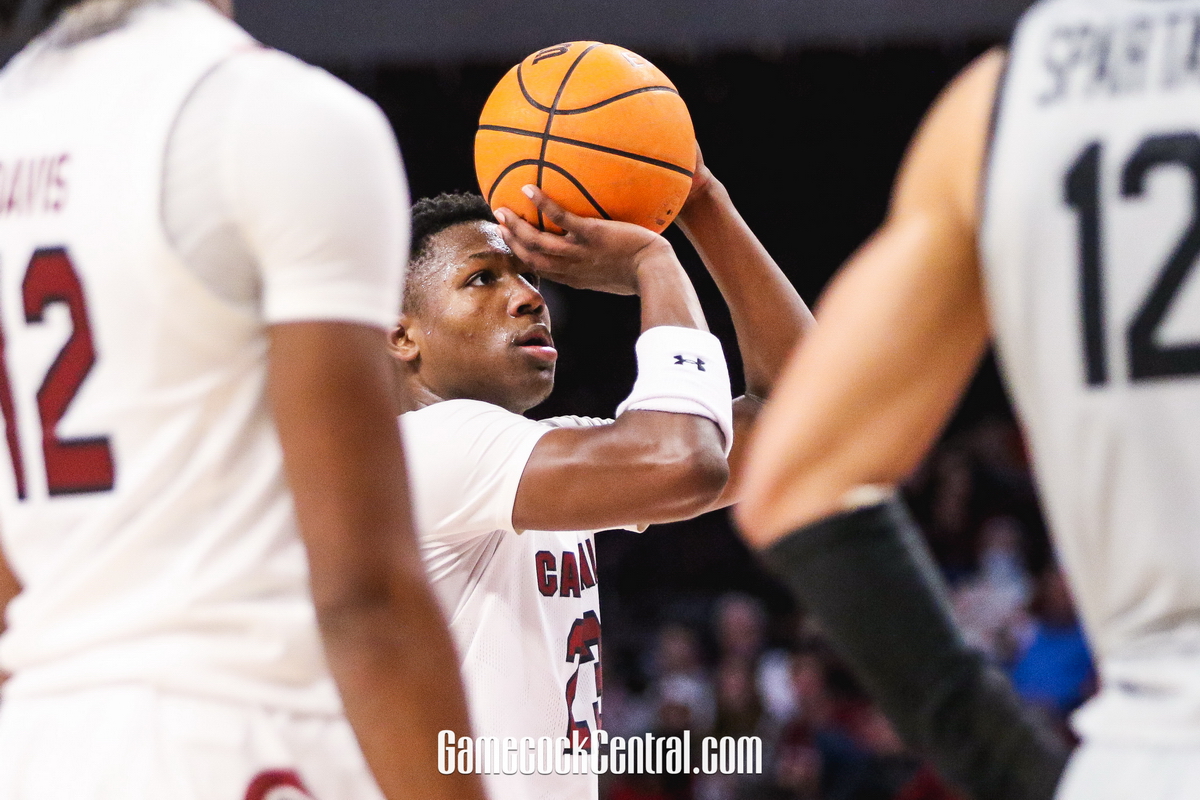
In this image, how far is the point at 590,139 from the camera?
3150 mm

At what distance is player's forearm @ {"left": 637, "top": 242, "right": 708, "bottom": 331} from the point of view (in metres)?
2.99

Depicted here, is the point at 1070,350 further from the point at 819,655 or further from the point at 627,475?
the point at 819,655

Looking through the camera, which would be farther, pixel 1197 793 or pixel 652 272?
pixel 652 272

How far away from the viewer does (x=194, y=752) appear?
5.08ft

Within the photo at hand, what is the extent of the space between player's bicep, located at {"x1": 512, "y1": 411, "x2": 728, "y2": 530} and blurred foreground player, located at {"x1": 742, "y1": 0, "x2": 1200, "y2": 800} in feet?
3.91

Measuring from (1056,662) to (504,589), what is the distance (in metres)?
5.77

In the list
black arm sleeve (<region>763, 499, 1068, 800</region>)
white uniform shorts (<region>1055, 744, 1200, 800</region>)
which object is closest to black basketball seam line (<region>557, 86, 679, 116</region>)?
black arm sleeve (<region>763, 499, 1068, 800</region>)

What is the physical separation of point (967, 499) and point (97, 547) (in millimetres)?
8447

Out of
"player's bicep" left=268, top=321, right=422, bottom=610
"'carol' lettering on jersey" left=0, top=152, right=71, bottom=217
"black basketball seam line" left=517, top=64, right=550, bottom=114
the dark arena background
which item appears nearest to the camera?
"player's bicep" left=268, top=321, right=422, bottom=610

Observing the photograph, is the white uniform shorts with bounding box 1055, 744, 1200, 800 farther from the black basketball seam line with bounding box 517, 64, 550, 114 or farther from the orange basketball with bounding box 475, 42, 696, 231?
the black basketball seam line with bounding box 517, 64, 550, 114

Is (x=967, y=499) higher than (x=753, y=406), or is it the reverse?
(x=753, y=406)

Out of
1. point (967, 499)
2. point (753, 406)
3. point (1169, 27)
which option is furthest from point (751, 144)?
point (1169, 27)

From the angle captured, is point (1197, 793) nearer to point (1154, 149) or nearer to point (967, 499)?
point (1154, 149)

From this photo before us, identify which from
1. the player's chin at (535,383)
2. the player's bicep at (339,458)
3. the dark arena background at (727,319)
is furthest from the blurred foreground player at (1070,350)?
the dark arena background at (727,319)
